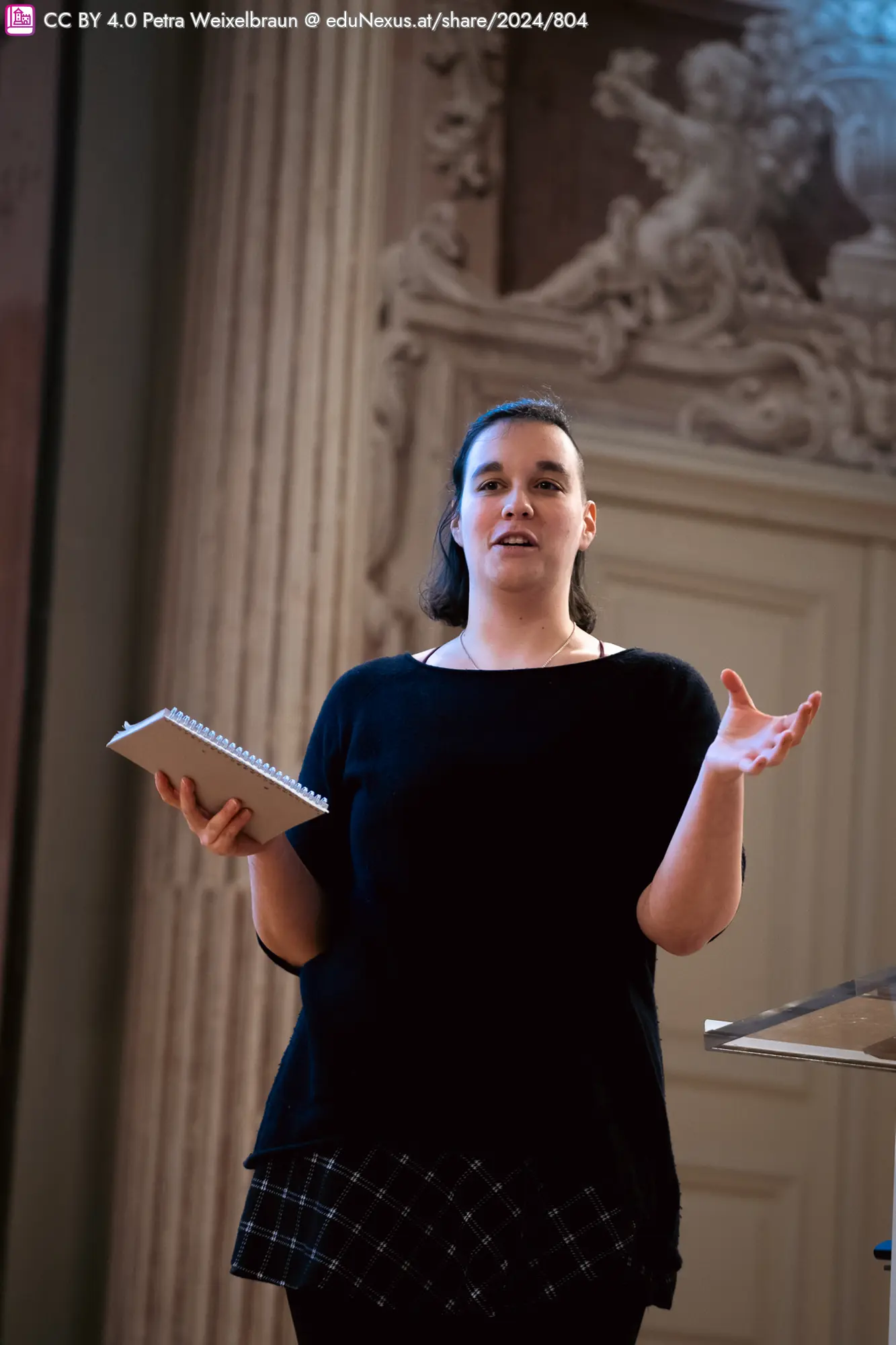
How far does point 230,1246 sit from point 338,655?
1.34 metres

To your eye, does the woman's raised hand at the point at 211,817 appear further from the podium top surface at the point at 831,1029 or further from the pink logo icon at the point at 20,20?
the pink logo icon at the point at 20,20

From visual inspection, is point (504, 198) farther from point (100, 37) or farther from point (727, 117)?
point (100, 37)

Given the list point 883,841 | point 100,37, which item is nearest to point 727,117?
point 100,37

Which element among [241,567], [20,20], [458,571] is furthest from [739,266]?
[458,571]

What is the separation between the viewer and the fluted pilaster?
333 centimetres

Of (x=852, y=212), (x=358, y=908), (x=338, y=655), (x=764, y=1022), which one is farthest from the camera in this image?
(x=852, y=212)

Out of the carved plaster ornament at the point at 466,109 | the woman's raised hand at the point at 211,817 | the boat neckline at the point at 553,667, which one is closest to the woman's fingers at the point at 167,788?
the woman's raised hand at the point at 211,817

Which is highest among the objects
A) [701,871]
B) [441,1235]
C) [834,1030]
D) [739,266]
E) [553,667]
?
[739,266]

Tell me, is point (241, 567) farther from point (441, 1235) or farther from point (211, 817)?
point (441, 1235)

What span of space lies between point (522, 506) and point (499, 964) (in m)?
0.54

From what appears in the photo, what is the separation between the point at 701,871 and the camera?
1.54 m

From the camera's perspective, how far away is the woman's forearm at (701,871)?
1505 mm

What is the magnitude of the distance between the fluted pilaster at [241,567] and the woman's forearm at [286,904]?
1.73 metres

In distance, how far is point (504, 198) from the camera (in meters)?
4.04
